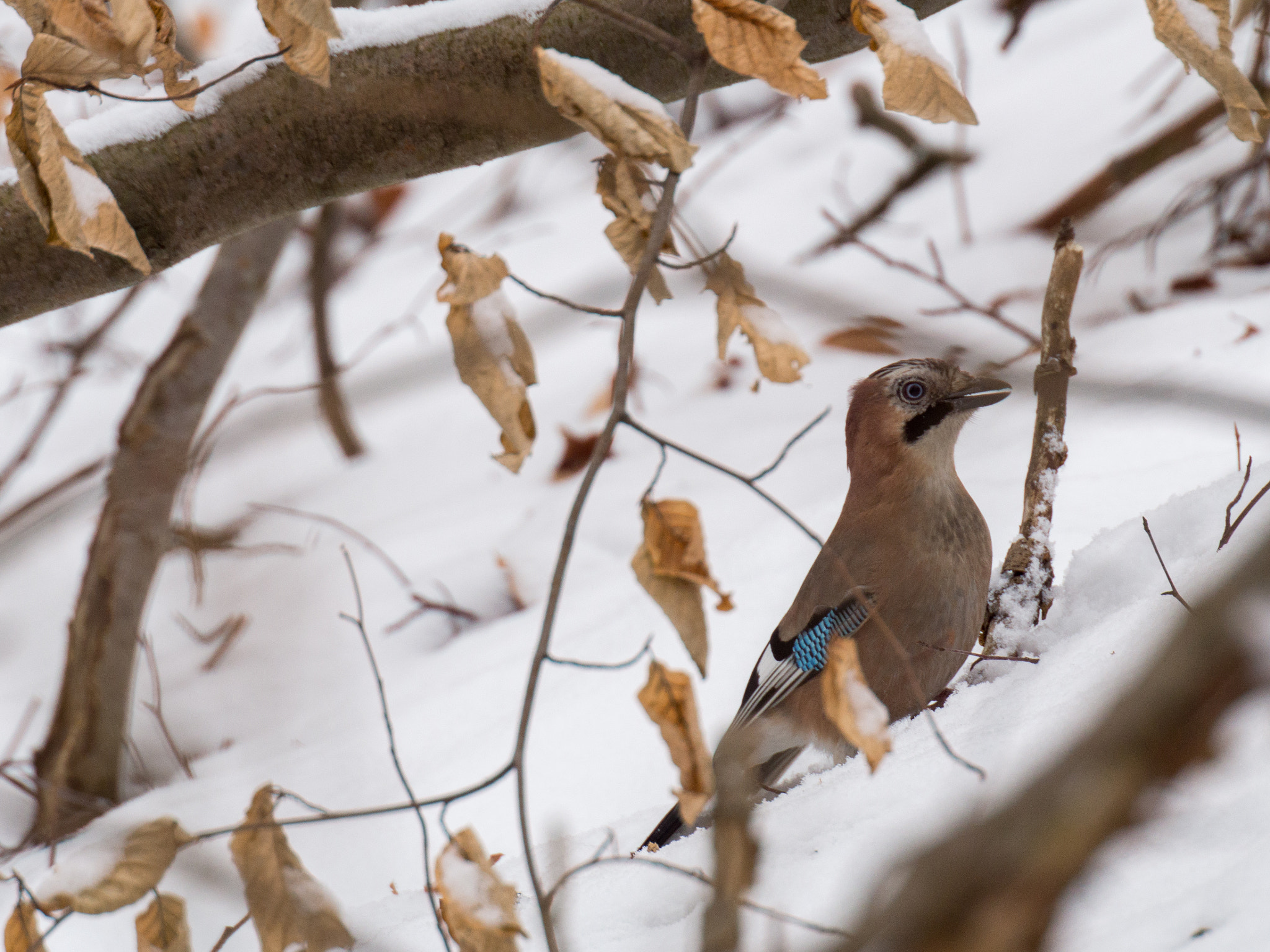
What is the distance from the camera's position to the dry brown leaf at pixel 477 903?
3.58 ft

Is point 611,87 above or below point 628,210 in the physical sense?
above

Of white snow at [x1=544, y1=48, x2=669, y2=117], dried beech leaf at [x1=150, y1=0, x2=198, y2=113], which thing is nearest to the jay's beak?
white snow at [x1=544, y1=48, x2=669, y2=117]

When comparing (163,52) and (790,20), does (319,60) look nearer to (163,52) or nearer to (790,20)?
(163,52)

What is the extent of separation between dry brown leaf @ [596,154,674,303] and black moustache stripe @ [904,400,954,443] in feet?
→ 3.11

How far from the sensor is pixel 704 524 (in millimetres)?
3434

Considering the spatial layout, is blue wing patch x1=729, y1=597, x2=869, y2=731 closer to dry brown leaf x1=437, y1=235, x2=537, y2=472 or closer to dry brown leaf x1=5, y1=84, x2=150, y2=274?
dry brown leaf x1=437, y1=235, x2=537, y2=472

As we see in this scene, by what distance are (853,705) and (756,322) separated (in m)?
0.55

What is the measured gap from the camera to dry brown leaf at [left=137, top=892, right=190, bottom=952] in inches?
53.1

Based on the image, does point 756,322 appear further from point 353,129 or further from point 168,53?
point 168,53

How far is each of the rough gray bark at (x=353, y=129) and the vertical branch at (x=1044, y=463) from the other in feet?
1.62

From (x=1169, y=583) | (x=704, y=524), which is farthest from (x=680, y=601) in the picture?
(x=704, y=524)

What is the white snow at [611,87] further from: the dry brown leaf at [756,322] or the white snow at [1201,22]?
the white snow at [1201,22]

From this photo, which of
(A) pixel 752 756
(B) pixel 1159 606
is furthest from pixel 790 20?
(A) pixel 752 756

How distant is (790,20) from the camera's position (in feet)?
3.99
